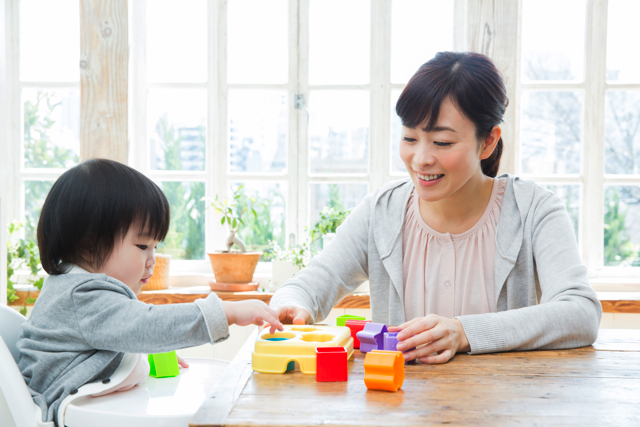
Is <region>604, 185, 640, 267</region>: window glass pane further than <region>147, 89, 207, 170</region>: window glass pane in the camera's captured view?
No

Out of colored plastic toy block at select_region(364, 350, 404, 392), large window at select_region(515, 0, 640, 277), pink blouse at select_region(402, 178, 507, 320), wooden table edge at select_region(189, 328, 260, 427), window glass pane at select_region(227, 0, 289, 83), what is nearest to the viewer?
wooden table edge at select_region(189, 328, 260, 427)

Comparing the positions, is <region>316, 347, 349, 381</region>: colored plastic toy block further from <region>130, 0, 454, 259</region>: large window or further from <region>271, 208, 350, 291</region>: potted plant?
<region>130, 0, 454, 259</region>: large window

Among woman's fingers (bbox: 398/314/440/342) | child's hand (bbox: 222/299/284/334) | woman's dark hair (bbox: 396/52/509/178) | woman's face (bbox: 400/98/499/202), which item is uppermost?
woman's dark hair (bbox: 396/52/509/178)

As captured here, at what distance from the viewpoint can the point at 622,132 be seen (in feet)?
9.14

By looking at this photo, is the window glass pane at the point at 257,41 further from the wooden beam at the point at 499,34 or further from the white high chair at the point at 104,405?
the white high chair at the point at 104,405

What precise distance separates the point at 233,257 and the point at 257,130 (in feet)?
2.32

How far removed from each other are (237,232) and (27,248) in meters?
1.01

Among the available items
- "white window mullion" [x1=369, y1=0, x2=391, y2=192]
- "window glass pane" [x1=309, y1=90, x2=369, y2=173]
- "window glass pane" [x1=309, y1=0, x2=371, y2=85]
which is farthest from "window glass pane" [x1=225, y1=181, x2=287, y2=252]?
"window glass pane" [x1=309, y1=0, x2=371, y2=85]

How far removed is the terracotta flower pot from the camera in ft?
8.65

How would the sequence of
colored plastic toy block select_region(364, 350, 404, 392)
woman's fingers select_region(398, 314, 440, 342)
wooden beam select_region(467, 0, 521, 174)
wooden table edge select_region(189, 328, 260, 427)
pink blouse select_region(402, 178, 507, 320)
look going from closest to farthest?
wooden table edge select_region(189, 328, 260, 427)
colored plastic toy block select_region(364, 350, 404, 392)
woman's fingers select_region(398, 314, 440, 342)
pink blouse select_region(402, 178, 507, 320)
wooden beam select_region(467, 0, 521, 174)

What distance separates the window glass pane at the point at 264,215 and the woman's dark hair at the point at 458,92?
1512mm

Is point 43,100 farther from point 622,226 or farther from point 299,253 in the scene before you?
point 622,226

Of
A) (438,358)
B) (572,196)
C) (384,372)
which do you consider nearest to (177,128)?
(572,196)

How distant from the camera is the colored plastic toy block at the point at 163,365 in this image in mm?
1174
